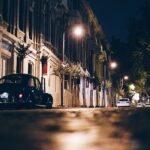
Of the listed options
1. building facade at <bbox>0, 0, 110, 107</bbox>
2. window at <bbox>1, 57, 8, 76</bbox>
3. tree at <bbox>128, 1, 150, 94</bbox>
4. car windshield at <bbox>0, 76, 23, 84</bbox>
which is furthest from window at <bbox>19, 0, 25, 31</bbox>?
tree at <bbox>128, 1, 150, 94</bbox>

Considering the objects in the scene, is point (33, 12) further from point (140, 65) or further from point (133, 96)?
point (133, 96)

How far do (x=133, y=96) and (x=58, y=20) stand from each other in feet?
155

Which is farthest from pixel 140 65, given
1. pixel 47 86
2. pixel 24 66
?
pixel 24 66

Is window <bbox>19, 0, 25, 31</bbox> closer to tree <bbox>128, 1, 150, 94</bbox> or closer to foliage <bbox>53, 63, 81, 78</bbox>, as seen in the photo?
foliage <bbox>53, 63, 81, 78</bbox>

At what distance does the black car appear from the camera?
1961 cm

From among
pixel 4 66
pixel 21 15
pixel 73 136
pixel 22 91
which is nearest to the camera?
pixel 73 136

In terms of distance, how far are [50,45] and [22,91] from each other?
19.6m

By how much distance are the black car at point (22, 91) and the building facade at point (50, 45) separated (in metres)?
5.51

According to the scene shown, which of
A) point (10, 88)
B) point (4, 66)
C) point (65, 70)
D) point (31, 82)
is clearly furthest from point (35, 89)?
point (65, 70)

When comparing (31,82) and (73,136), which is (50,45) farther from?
(73,136)

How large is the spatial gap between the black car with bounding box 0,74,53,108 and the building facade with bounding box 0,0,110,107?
5509 mm

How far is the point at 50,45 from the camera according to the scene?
39281 mm

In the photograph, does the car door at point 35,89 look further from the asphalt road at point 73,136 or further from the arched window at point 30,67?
the asphalt road at point 73,136

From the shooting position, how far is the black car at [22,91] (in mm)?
19609
